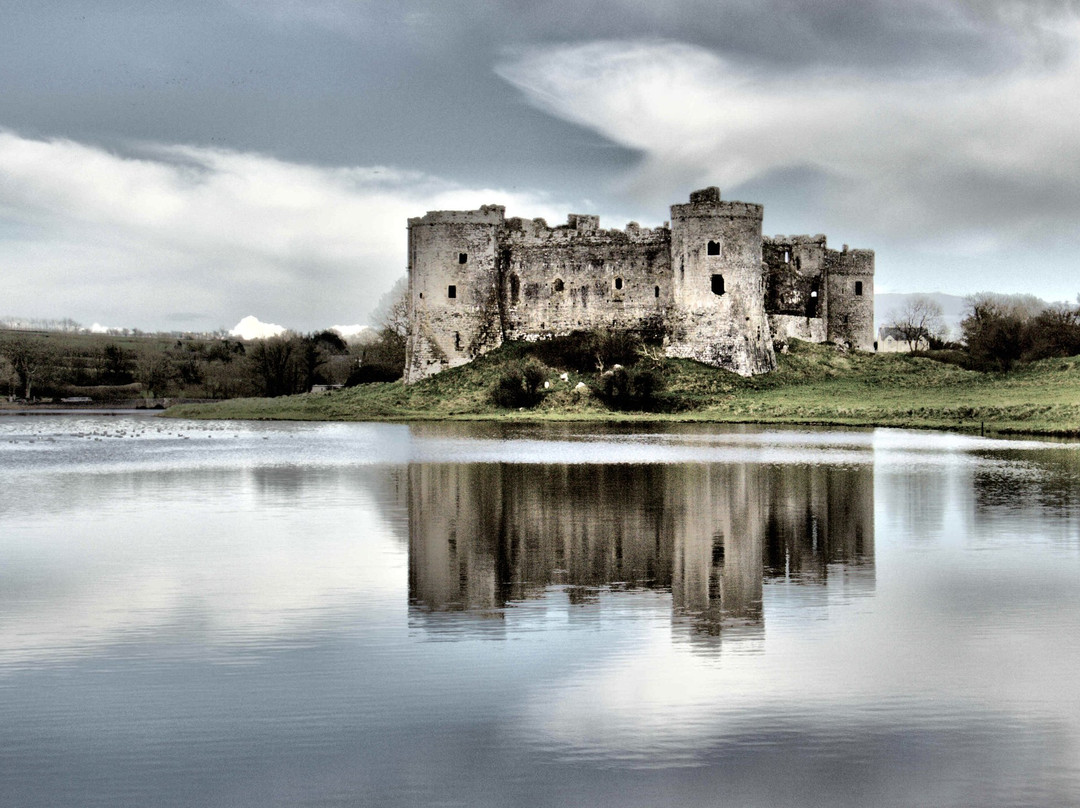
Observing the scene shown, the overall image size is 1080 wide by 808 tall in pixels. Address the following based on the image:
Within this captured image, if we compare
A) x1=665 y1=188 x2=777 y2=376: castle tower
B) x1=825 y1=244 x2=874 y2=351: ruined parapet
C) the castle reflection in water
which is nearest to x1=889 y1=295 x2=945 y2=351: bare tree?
x1=825 y1=244 x2=874 y2=351: ruined parapet

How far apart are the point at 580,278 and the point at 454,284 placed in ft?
19.8

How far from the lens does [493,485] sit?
21.5m

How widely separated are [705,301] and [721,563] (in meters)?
41.4

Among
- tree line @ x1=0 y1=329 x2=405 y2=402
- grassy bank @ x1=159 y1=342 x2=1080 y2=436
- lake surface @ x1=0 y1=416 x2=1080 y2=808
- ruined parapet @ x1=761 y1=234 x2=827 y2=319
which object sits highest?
ruined parapet @ x1=761 y1=234 x2=827 y2=319

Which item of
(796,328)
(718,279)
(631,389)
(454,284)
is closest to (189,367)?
(454,284)

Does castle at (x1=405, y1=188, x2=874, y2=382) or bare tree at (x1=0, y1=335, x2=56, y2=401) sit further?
bare tree at (x1=0, y1=335, x2=56, y2=401)

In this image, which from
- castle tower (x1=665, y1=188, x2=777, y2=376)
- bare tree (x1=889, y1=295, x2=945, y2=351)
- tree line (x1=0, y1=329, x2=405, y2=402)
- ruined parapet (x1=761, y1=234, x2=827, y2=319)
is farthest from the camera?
bare tree (x1=889, y1=295, x2=945, y2=351)

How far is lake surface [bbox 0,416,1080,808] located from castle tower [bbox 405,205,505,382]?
37562mm

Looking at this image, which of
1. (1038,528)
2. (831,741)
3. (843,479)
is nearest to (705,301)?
(843,479)

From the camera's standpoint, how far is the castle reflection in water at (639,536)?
11227mm

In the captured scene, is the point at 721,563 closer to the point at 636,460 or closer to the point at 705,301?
the point at 636,460

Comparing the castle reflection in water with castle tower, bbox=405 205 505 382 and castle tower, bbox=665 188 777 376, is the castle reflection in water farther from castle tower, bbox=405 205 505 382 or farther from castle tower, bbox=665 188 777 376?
castle tower, bbox=405 205 505 382

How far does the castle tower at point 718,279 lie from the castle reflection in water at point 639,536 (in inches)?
1176

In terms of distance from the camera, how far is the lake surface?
642cm
